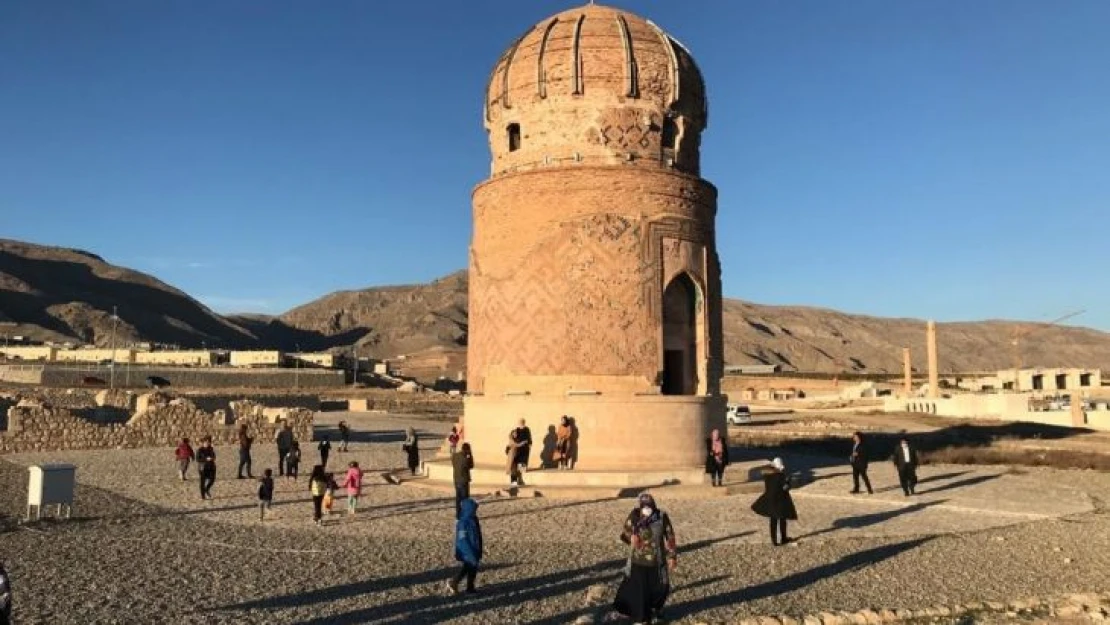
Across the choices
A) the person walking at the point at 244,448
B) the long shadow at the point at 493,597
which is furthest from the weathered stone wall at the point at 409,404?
the long shadow at the point at 493,597

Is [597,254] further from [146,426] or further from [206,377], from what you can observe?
[206,377]

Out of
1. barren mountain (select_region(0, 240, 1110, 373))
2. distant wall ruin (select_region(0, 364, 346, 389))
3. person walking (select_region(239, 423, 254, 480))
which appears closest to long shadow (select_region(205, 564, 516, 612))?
person walking (select_region(239, 423, 254, 480))

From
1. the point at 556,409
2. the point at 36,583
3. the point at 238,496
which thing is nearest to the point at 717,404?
the point at 556,409

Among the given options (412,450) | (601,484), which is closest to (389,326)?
(412,450)

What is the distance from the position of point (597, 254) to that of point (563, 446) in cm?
362

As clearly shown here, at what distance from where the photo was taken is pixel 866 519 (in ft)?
36.0

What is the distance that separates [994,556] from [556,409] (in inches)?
284

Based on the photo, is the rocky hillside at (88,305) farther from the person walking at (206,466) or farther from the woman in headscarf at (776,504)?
A: the woman in headscarf at (776,504)

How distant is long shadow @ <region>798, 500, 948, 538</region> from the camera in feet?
33.7

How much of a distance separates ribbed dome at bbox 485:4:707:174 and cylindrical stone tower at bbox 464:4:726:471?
0.10 feet

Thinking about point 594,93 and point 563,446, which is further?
point 594,93

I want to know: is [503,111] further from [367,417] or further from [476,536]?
A: [367,417]

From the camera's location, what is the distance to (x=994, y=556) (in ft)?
28.4

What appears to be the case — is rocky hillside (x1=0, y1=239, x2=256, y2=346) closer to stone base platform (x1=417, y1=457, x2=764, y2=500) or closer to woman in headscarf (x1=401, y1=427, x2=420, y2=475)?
woman in headscarf (x1=401, y1=427, x2=420, y2=475)
